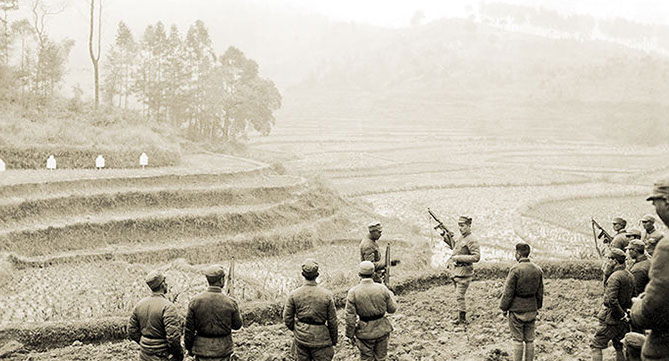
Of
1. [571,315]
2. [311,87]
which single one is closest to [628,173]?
[571,315]

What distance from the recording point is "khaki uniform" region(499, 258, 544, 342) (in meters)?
7.66

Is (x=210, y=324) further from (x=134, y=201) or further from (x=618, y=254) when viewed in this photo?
(x=134, y=201)

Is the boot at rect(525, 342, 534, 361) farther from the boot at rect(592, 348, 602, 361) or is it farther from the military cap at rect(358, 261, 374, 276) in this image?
the military cap at rect(358, 261, 374, 276)

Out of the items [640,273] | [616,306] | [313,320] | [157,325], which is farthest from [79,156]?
[640,273]

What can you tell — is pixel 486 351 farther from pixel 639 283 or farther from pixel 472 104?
pixel 472 104

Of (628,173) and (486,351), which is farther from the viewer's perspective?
(628,173)

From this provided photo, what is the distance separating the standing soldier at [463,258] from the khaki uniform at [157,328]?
18.1ft

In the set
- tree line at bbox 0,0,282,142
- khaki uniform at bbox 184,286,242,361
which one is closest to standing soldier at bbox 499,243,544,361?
khaki uniform at bbox 184,286,242,361

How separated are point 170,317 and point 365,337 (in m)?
2.47

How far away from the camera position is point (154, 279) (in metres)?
6.06

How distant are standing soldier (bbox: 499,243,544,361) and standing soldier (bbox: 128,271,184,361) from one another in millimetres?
4643

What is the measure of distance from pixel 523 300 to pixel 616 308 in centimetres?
121

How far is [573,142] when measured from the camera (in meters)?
67.7

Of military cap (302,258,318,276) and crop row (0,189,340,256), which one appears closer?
military cap (302,258,318,276)
